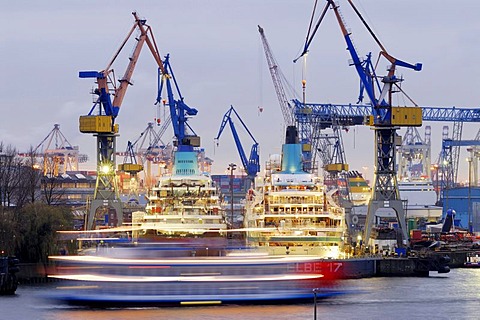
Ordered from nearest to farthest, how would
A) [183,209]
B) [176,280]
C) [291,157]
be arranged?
[176,280] → [291,157] → [183,209]

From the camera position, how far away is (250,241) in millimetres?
93062

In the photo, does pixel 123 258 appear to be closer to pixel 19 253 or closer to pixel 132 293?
pixel 132 293

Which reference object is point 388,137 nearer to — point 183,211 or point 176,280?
point 183,211

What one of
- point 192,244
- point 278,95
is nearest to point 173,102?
point 278,95

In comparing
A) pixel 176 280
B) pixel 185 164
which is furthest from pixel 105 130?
pixel 176 280

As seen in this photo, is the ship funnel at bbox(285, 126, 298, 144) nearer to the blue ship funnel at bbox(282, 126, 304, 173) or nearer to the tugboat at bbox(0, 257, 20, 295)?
the blue ship funnel at bbox(282, 126, 304, 173)

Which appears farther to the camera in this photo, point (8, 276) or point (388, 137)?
point (388, 137)

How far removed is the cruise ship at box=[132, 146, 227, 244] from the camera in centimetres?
10350

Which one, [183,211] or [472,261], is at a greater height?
[183,211]

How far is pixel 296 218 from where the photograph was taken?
9344 centimetres

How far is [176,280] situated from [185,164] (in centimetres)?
5288

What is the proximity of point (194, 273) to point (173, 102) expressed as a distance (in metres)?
71.9

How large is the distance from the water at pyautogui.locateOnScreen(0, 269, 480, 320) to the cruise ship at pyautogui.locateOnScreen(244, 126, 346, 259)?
1206 centimetres

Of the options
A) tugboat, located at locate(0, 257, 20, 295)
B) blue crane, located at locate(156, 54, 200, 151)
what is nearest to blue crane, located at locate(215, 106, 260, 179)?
blue crane, located at locate(156, 54, 200, 151)
